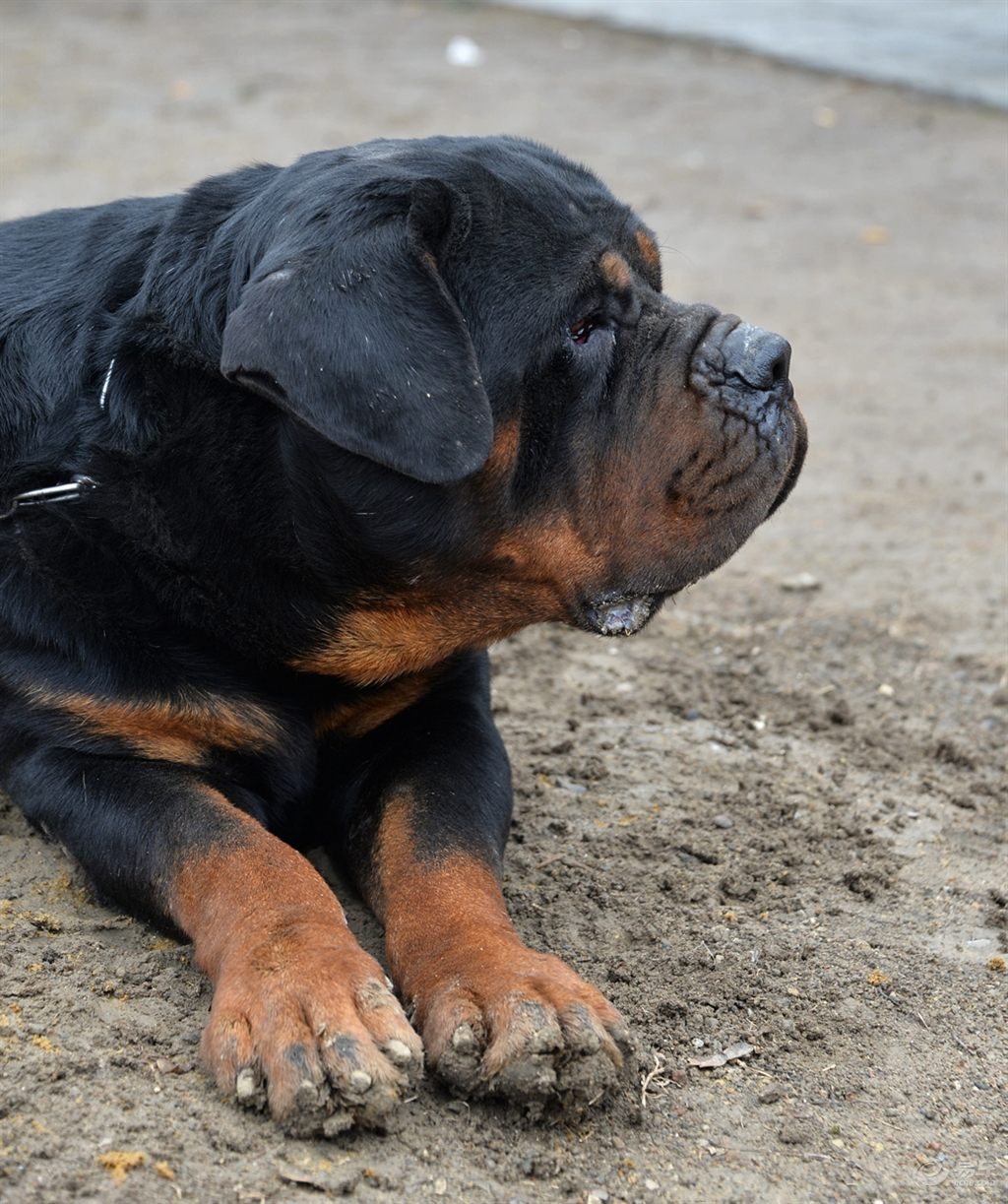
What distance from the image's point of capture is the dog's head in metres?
2.52

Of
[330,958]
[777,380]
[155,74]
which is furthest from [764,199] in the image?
[330,958]

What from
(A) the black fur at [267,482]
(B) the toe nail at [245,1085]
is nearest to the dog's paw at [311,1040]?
(B) the toe nail at [245,1085]

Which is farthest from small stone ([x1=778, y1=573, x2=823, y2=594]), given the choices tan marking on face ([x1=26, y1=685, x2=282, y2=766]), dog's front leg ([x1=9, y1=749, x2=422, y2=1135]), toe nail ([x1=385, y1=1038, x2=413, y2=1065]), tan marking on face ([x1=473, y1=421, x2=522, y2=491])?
toe nail ([x1=385, y1=1038, x2=413, y2=1065])

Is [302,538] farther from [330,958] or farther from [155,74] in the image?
[155,74]

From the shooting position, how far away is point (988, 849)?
3.46m

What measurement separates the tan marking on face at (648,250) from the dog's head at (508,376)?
65mm

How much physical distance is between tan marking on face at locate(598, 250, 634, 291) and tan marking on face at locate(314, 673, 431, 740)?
99 cm

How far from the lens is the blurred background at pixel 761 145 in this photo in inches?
215

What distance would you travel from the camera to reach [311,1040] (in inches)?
88.5

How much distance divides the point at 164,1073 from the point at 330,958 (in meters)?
0.33

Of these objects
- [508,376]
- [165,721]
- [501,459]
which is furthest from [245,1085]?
[508,376]

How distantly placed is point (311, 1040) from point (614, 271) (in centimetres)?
163

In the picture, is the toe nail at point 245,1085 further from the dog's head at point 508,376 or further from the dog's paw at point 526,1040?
the dog's head at point 508,376

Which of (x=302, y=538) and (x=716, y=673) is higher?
(x=302, y=538)
